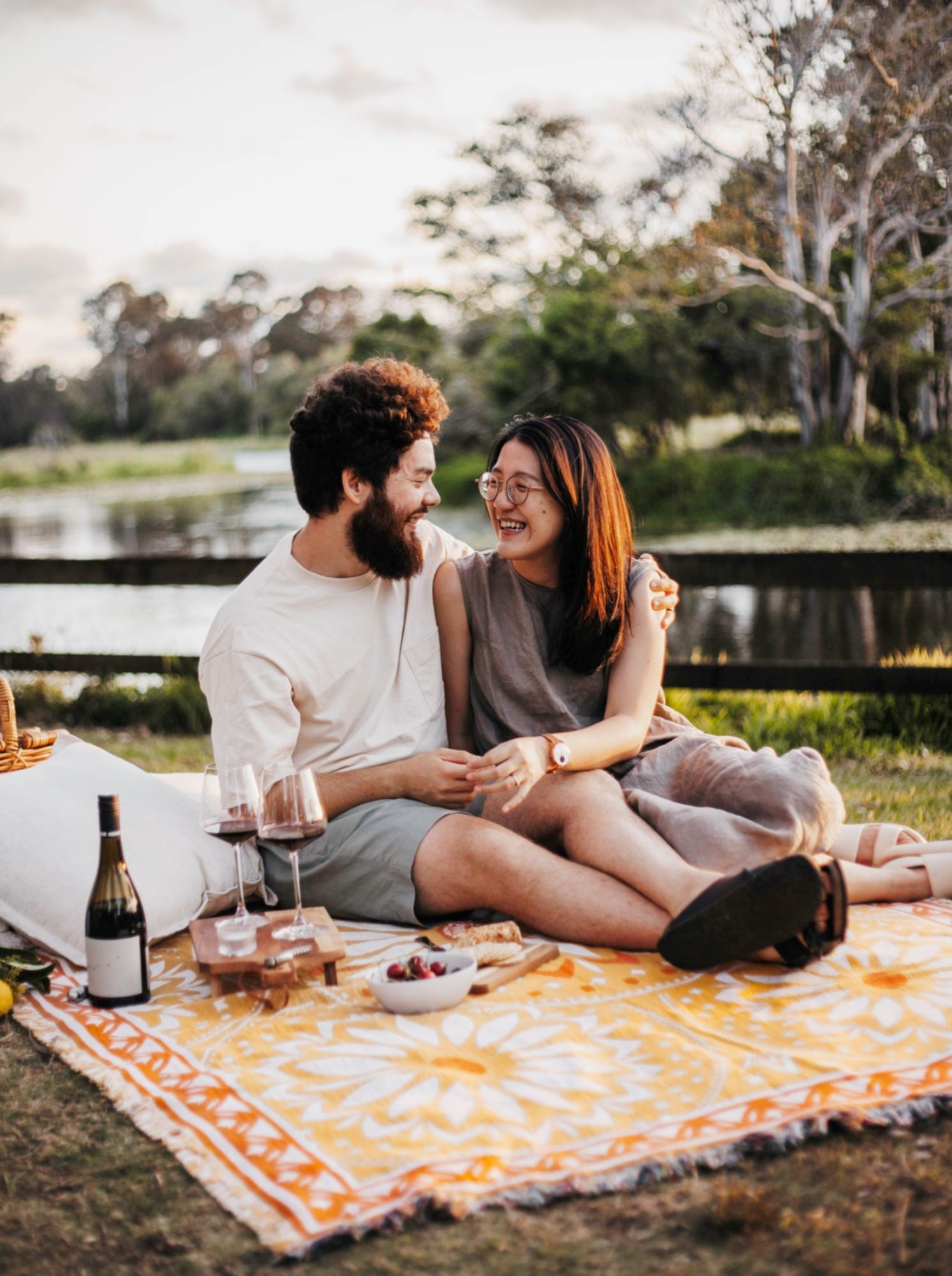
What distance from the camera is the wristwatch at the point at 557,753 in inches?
102

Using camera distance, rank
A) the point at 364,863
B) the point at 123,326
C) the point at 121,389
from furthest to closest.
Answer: the point at 123,326 → the point at 121,389 → the point at 364,863

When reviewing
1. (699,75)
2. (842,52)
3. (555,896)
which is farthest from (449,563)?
(699,75)

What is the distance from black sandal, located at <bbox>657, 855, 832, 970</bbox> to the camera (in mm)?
2109

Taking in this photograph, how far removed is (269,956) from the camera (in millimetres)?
2271

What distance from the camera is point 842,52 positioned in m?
11.1

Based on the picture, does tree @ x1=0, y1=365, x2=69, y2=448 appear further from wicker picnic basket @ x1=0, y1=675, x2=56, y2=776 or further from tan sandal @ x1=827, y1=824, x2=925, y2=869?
tan sandal @ x1=827, y1=824, x2=925, y2=869

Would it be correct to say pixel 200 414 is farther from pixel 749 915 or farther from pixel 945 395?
pixel 749 915

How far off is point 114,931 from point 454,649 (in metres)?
1.13

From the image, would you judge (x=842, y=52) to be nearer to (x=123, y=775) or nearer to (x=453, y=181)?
(x=123, y=775)

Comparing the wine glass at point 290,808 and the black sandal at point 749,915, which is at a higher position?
the wine glass at point 290,808

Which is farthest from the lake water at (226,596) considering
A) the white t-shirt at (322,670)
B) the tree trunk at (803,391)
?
the white t-shirt at (322,670)

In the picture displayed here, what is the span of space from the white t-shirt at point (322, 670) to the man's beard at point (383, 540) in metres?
0.10

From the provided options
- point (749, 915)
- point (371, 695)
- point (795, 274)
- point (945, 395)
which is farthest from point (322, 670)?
point (945, 395)

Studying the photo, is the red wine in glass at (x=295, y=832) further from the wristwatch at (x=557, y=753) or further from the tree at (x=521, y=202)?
the tree at (x=521, y=202)
